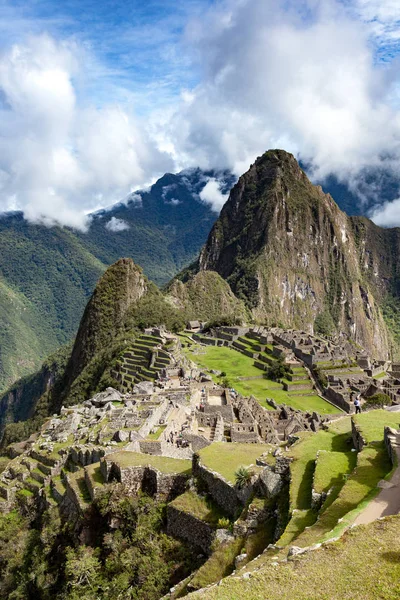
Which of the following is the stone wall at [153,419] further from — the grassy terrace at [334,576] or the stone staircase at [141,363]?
the stone staircase at [141,363]

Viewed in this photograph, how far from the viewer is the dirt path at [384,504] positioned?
11484 millimetres

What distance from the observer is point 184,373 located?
56594 mm

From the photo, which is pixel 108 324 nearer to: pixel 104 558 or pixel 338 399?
pixel 338 399

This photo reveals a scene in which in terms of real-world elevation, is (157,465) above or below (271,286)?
below

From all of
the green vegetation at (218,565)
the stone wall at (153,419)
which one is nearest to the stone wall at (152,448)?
the stone wall at (153,419)

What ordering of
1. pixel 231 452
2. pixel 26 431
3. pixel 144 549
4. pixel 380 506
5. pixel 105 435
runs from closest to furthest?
pixel 380 506 < pixel 144 549 < pixel 231 452 < pixel 105 435 < pixel 26 431

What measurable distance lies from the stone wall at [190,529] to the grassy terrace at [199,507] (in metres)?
0.13

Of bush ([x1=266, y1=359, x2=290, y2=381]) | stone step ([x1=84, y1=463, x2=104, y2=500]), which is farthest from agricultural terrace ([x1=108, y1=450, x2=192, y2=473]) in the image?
bush ([x1=266, y1=359, x2=290, y2=381])

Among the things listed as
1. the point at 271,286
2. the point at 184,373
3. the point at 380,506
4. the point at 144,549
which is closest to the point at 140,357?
the point at 184,373

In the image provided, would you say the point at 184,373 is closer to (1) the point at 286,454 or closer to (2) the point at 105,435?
(2) the point at 105,435

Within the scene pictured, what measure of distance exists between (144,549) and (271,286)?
172420 mm

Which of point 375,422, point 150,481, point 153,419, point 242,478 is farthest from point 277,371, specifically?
point 242,478

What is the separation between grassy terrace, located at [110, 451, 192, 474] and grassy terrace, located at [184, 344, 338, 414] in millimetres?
30634

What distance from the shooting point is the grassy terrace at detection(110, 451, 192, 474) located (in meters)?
19.2
